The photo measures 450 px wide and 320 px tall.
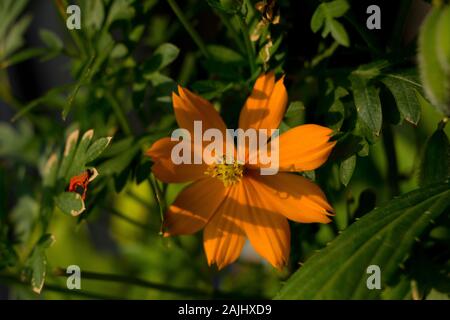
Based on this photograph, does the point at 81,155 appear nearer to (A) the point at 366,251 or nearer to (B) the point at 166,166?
(B) the point at 166,166

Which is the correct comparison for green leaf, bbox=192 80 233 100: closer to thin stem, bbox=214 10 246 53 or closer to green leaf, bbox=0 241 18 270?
thin stem, bbox=214 10 246 53

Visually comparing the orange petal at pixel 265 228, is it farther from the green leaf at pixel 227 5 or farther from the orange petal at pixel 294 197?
the green leaf at pixel 227 5

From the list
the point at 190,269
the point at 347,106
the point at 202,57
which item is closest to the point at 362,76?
the point at 347,106

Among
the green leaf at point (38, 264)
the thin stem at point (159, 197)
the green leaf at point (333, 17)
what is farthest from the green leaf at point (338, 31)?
the green leaf at point (38, 264)

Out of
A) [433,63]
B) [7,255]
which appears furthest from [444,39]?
[7,255]

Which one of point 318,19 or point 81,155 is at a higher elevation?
point 318,19

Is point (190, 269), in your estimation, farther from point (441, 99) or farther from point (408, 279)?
point (441, 99)
